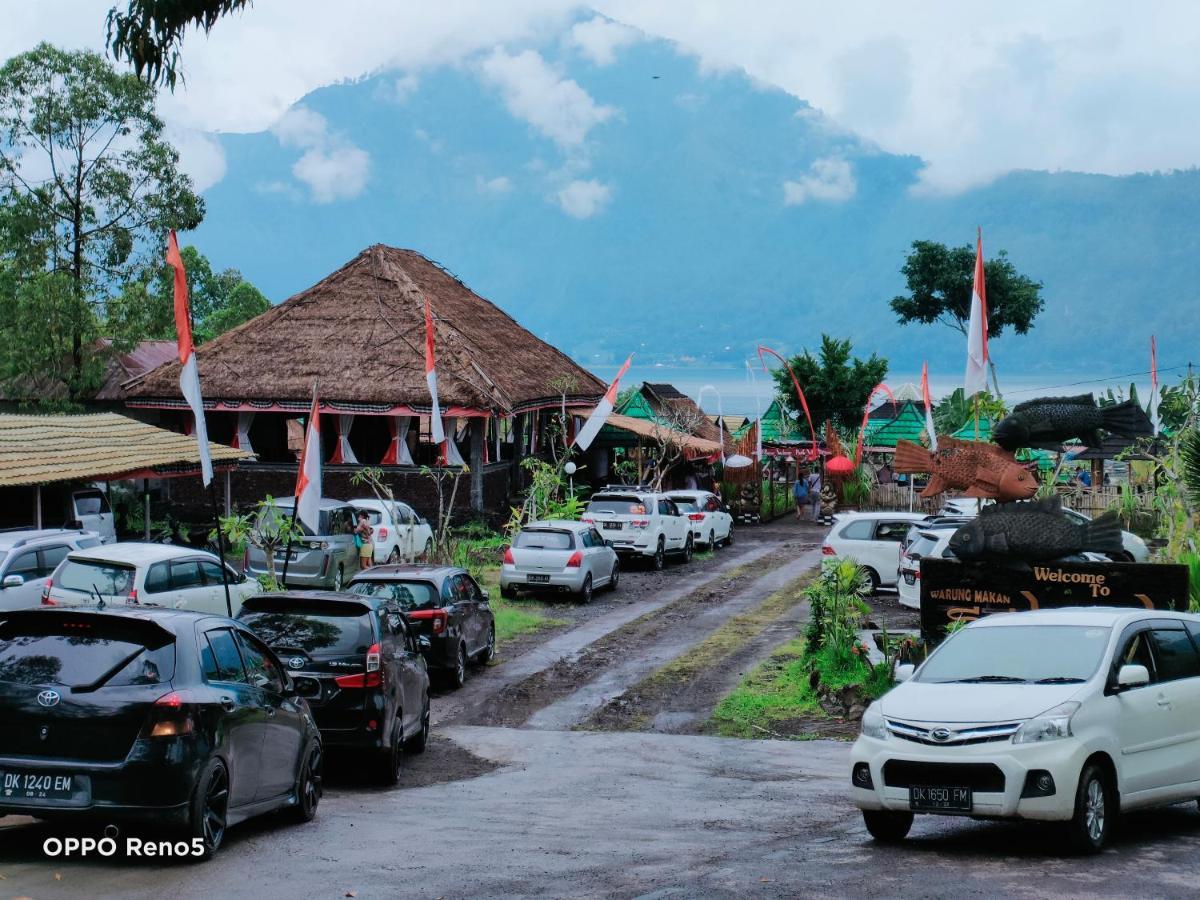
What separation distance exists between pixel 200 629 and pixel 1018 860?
5291 mm

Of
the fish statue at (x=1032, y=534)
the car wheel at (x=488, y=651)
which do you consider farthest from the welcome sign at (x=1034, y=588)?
the car wheel at (x=488, y=651)

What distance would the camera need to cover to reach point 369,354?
126ft

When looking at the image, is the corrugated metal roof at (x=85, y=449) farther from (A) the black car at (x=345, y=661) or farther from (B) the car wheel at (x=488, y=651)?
(A) the black car at (x=345, y=661)

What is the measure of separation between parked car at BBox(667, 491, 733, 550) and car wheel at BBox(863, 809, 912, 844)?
25.8m

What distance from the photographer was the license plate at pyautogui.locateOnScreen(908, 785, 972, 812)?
899cm

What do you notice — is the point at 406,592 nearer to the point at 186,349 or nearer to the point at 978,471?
the point at 186,349

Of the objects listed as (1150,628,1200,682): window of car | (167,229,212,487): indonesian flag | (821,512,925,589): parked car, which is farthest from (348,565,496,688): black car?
(821,512,925,589): parked car

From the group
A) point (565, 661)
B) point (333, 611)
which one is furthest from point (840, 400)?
point (333, 611)

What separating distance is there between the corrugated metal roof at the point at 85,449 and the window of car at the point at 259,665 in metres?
16.0

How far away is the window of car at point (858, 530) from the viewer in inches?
1079

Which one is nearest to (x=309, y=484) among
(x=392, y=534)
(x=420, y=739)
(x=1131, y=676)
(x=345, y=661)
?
(x=420, y=739)

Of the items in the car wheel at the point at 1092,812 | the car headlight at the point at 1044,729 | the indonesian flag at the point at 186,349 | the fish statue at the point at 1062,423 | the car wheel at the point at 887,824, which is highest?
the indonesian flag at the point at 186,349

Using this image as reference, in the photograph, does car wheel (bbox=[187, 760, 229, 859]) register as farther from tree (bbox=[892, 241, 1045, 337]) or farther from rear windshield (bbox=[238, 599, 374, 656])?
→ tree (bbox=[892, 241, 1045, 337])

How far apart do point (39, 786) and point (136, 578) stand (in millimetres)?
9574
